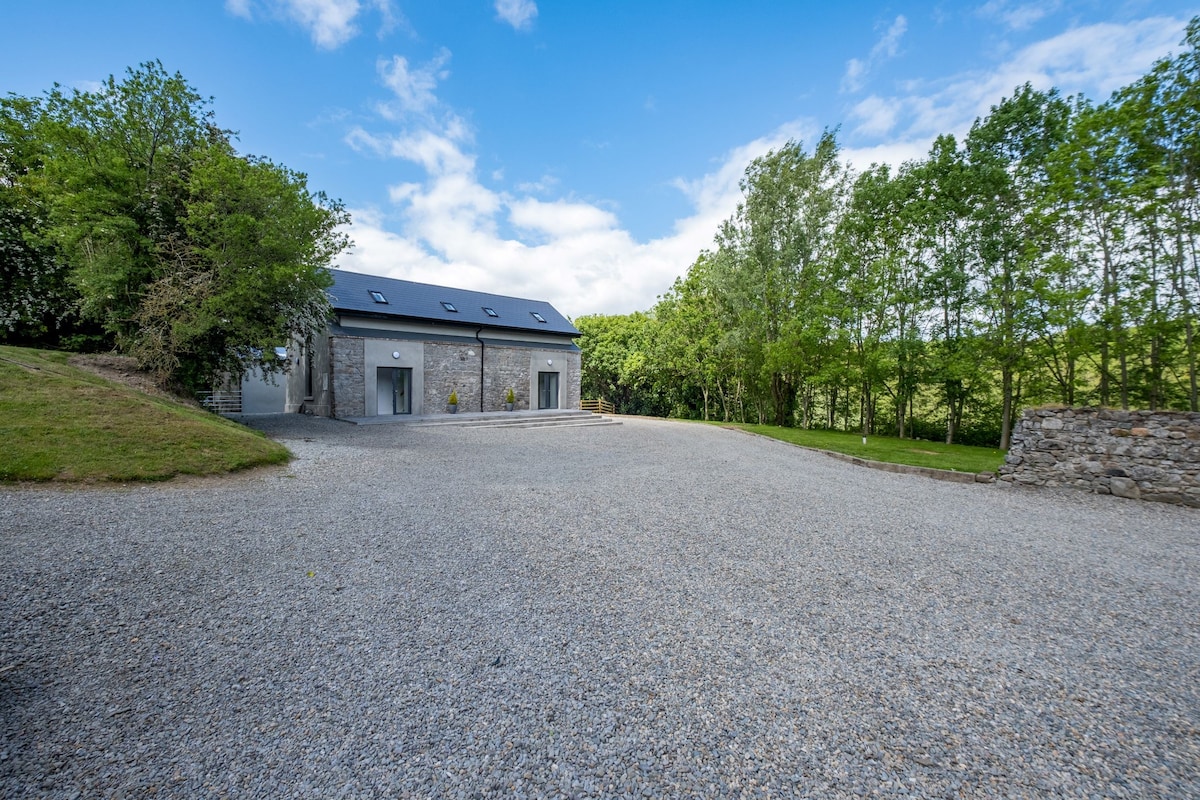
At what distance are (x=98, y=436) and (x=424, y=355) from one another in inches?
413

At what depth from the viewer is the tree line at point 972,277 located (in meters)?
9.12

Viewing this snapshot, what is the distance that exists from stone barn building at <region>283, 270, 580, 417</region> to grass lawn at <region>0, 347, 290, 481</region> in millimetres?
6362

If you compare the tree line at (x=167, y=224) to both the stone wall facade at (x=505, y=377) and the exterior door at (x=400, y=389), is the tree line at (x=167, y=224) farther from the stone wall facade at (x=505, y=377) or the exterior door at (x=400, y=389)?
the stone wall facade at (x=505, y=377)

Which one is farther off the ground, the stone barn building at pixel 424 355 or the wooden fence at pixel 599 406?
the stone barn building at pixel 424 355

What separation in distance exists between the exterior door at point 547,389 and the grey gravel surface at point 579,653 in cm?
1509

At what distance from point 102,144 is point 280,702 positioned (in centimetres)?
1420

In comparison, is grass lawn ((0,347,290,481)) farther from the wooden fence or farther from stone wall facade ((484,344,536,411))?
the wooden fence

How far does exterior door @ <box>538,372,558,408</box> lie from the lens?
20141 millimetres

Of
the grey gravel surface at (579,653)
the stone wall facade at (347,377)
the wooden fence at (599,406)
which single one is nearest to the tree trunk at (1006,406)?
the grey gravel surface at (579,653)

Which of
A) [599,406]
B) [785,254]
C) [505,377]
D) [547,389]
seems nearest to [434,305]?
[505,377]

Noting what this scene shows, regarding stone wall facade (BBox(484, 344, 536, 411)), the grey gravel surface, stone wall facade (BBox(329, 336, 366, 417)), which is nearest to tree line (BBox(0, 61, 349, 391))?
stone wall facade (BBox(329, 336, 366, 417))

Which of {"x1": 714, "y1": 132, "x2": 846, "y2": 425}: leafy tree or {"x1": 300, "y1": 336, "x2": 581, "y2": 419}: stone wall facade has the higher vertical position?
{"x1": 714, "y1": 132, "x2": 846, "y2": 425}: leafy tree

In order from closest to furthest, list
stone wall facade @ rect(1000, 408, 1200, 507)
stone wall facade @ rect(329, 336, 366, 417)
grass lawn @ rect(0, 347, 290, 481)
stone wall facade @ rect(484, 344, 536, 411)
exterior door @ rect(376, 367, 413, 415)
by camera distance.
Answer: grass lawn @ rect(0, 347, 290, 481), stone wall facade @ rect(1000, 408, 1200, 507), stone wall facade @ rect(329, 336, 366, 417), exterior door @ rect(376, 367, 413, 415), stone wall facade @ rect(484, 344, 536, 411)

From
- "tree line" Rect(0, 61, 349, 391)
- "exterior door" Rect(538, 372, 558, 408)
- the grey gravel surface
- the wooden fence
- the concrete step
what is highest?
"tree line" Rect(0, 61, 349, 391)
